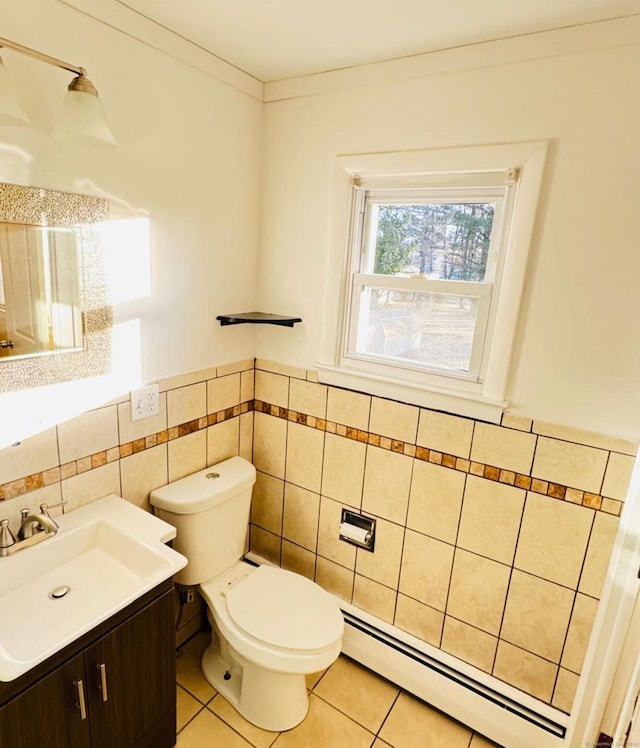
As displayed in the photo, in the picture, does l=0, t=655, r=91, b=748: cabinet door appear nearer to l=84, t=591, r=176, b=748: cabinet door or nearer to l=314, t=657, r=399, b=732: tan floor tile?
l=84, t=591, r=176, b=748: cabinet door

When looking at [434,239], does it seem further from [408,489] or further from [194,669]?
[194,669]

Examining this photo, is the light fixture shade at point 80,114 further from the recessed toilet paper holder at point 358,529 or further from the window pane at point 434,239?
the recessed toilet paper holder at point 358,529

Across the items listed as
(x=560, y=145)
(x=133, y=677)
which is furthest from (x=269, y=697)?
(x=560, y=145)

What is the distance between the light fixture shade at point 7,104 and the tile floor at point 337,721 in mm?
1961

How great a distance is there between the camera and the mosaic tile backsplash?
4.72ft

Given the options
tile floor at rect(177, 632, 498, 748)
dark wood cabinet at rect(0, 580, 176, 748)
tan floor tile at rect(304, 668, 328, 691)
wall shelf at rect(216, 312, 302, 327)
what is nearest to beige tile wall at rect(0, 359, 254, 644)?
wall shelf at rect(216, 312, 302, 327)

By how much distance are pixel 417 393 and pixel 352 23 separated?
3.84ft

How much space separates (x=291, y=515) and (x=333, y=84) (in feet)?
5.80

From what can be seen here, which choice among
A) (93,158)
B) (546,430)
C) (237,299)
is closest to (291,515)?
(237,299)

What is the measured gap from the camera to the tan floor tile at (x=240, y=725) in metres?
1.63

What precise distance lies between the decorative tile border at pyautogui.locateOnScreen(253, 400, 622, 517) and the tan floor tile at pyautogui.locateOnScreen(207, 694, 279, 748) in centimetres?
111

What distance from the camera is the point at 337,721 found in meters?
1.72

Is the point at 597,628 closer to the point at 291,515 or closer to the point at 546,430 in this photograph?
the point at 546,430

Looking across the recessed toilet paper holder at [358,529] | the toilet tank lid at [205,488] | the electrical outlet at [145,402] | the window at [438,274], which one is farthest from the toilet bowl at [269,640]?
the window at [438,274]
